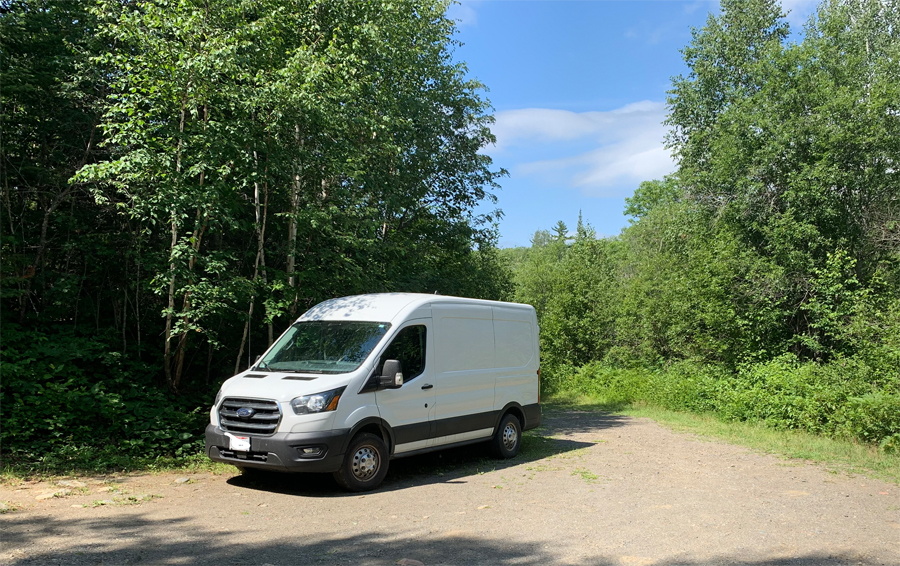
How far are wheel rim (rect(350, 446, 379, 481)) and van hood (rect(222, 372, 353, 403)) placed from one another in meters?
0.93

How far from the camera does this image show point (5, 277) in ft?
32.0

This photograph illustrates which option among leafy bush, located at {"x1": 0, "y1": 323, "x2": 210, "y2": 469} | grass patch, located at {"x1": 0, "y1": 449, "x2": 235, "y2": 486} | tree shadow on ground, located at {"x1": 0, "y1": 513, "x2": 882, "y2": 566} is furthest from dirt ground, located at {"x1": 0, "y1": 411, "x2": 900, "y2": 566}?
leafy bush, located at {"x1": 0, "y1": 323, "x2": 210, "y2": 469}

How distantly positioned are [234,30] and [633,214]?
51281mm

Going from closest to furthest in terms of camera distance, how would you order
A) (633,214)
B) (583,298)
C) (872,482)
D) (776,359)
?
(872,482) → (776,359) → (583,298) → (633,214)

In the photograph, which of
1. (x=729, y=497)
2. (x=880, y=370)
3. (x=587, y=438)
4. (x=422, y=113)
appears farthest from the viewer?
(x=422, y=113)

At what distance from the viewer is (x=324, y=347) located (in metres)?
8.88

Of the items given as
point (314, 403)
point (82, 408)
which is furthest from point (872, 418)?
point (82, 408)

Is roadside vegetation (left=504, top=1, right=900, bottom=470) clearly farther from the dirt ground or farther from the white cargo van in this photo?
the white cargo van

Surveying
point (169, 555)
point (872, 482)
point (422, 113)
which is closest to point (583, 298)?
point (422, 113)

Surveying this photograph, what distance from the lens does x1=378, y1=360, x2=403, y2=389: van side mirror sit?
27.1ft

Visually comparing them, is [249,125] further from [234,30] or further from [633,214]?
[633,214]

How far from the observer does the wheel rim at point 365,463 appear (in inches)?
318

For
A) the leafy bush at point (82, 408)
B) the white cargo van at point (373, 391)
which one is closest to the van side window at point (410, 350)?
the white cargo van at point (373, 391)

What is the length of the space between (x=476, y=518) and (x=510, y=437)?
163 inches
